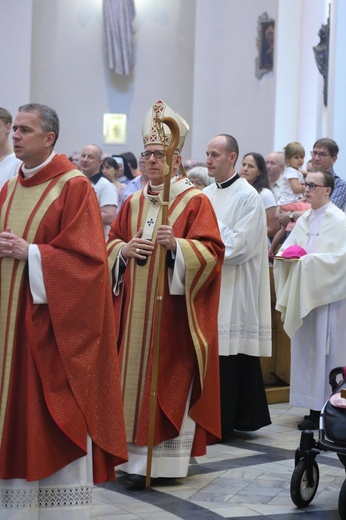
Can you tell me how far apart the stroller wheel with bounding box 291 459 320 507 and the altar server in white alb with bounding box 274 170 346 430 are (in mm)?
2199

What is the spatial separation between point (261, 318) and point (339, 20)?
6.15 meters

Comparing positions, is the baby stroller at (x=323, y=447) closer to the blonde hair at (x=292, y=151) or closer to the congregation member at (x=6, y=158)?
the congregation member at (x=6, y=158)

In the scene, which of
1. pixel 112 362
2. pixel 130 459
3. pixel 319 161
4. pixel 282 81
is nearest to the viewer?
pixel 112 362

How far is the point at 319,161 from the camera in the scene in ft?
27.4

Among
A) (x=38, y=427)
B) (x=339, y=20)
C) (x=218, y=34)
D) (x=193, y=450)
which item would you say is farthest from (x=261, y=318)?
(x=218, y=34)

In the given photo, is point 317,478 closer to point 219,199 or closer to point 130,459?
point 130,459

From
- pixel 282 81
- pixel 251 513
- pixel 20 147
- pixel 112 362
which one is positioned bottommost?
pixel 251 513

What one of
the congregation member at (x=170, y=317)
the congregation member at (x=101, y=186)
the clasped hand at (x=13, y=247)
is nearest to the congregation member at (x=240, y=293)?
the congregation member at (x=170, y=317)

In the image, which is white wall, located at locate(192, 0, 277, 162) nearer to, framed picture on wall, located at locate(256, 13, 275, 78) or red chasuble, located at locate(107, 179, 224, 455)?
framed picture on wall, located at locate(256, 13, 275, 78)

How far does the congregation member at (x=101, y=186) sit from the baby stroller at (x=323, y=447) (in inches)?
162

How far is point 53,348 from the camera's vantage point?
4500 millimetres

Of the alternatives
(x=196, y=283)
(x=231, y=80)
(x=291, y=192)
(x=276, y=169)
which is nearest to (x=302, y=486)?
(x=196, y=283)

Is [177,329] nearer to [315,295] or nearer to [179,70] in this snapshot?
[315,295]

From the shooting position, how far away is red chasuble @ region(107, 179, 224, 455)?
5750 mm
